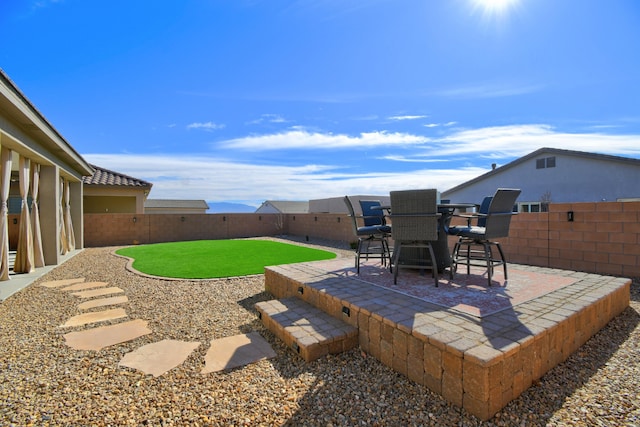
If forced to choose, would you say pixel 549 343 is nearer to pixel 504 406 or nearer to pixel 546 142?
pixel 504 406

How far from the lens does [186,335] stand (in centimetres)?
309

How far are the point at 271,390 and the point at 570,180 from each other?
18439 mm

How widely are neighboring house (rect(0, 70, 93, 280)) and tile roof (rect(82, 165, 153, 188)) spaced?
14.1 feet

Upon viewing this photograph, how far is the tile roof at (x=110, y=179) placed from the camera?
13303 millimetres

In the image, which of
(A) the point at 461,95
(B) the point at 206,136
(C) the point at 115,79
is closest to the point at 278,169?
(B) the point at 206,136

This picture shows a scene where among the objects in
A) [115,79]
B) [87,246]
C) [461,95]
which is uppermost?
[115,79]

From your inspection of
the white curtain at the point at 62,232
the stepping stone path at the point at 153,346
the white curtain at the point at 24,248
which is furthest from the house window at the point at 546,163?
the white curtain at the point at 62,232

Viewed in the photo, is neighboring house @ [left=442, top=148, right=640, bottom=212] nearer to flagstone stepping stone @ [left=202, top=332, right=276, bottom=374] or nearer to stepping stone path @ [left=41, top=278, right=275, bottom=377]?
flagstone stepping stone @ [left=202, top=332, right=276, bottom=374]

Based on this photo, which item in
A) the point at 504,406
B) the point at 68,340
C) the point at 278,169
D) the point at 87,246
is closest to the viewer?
the point at 504,406

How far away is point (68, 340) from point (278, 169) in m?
24.5

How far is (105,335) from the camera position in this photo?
10.1 feet

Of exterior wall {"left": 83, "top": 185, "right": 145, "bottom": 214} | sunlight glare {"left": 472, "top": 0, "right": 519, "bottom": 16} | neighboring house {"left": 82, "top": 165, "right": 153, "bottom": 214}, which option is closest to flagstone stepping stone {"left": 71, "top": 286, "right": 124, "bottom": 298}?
sunlight glare {"left": 472, "top": 0, "right": 519, "bottom": 16}

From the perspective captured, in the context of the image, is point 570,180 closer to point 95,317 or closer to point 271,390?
point 271,390

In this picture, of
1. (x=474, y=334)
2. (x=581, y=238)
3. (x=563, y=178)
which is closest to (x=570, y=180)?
(x=563, y=178)
